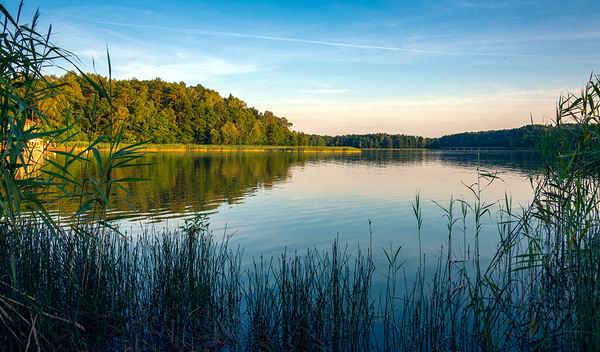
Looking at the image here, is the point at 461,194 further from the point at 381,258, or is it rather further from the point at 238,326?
the point at 238,326

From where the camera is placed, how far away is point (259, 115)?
438 feet

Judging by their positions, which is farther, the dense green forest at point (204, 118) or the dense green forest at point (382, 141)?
the dense green forest at point (382, 141)

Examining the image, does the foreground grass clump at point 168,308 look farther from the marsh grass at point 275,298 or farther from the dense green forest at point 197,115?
the dense green forest at point 197,115

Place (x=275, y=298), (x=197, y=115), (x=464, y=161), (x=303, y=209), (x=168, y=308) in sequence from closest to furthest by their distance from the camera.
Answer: (x=275, y=298) → (x=168, y=308) → (x=303, y=209) → (x=464, y=161) → (x=197, y=115)

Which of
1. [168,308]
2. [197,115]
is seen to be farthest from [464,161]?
[197,115]

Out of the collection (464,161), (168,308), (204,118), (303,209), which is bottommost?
(303,209)

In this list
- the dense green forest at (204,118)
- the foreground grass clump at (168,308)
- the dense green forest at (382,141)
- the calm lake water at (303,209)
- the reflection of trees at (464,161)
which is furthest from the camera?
the dense green forest at (382,141)

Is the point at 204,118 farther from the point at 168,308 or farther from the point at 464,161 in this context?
the point at 168,308

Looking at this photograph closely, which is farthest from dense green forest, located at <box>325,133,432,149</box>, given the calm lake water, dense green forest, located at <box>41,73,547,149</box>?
the calm lake water

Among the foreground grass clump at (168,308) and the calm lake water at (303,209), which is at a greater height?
the foreground grass clump at (168,308)

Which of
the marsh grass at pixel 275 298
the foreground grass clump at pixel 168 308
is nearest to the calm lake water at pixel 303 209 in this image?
the marsh grass at pixel 275 298

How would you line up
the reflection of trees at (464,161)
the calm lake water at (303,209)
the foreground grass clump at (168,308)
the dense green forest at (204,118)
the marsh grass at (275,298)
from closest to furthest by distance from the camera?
the marsh grass at (275,298) → the foreground grass clump at (168,308) → the calm lake water at (303,209) → the reflection of trees at (464,161) → the dense green forest at (204,118)

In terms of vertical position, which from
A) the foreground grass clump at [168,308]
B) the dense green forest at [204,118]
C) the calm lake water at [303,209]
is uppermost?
the dense green forest at [204,118]

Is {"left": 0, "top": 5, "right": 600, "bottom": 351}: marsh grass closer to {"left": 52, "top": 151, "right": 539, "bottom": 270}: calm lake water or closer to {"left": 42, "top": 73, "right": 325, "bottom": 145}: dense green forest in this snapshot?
{"left": 52, "top": 151, "right": 539, "bottom": 270}: calm lake water
